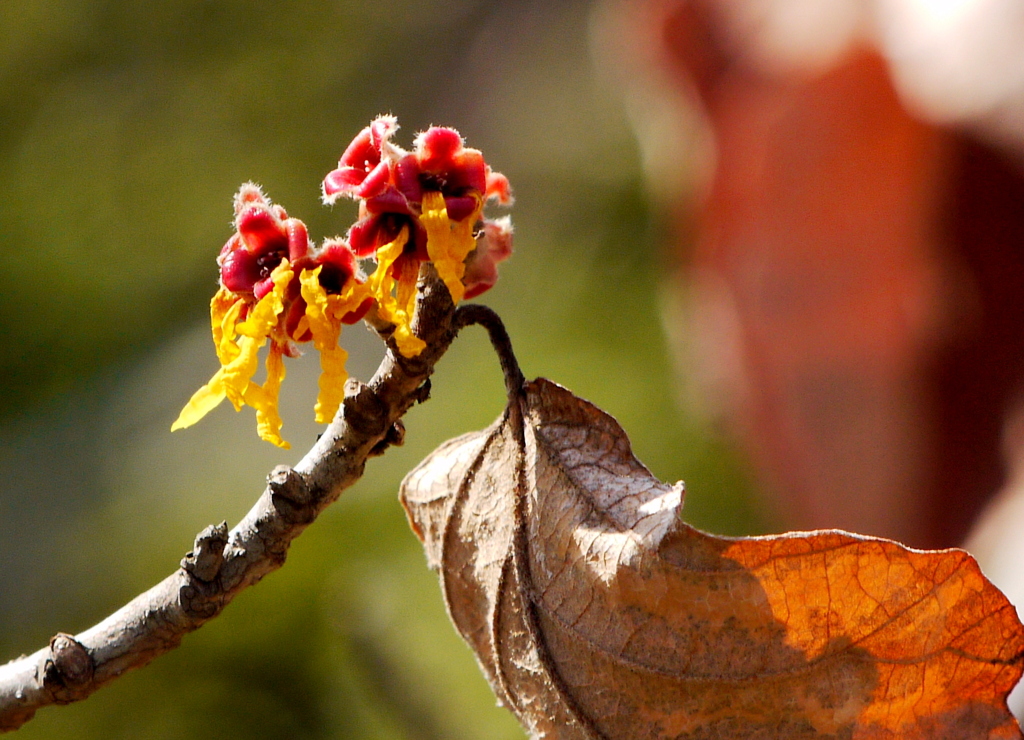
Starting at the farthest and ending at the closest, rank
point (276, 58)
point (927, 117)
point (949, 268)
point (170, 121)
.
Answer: point (276, 58) < point (170, 121) < point (949, 268) < point (927, 117)

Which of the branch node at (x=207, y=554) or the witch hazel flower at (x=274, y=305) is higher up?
the witch hazel flower at (x=274, y=305)

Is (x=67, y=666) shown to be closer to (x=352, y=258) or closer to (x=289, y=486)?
(x=289, y=486)

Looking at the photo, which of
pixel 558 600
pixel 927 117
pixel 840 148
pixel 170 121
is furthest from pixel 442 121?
pixel 558 600

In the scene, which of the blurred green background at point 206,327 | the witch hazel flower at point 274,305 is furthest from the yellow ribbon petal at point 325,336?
the blurred green background at point 206,327

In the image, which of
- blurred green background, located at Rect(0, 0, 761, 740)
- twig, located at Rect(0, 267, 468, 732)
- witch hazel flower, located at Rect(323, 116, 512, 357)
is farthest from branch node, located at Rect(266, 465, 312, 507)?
blurred green background, located at Rect(0, 0, 761, 740)

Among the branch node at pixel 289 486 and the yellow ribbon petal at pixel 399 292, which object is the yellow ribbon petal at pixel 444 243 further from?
the branch node at pixel 289 486

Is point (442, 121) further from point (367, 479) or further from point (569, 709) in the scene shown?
point (569, 709)
